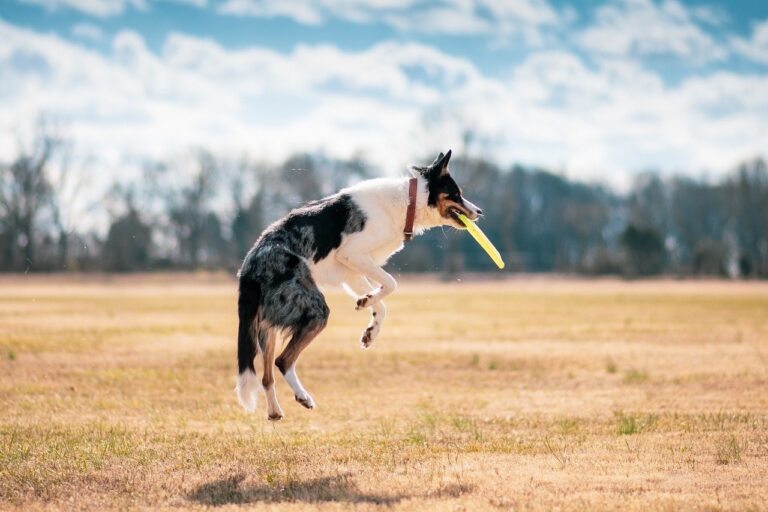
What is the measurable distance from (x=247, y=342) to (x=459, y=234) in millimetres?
73415

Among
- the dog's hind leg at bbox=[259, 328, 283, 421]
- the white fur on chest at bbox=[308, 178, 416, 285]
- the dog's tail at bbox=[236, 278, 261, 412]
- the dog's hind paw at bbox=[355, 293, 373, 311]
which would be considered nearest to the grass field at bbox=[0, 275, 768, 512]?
the dog's hind leg at bbox=[259, 328, 283, 421]

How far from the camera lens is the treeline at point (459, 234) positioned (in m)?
89.1

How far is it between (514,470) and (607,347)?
53.6 feet

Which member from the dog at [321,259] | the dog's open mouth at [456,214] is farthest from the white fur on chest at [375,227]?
the dog's open mouth at [456,214]

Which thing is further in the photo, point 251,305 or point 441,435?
point 441,435

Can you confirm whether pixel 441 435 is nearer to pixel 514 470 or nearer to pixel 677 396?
pixel 514 470

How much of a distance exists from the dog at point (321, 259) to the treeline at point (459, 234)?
52939 mm

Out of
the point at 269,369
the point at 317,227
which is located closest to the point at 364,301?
the point at 317,227

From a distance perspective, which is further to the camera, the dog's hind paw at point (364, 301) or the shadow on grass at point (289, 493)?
the dog's hind paw at point (364, 301)

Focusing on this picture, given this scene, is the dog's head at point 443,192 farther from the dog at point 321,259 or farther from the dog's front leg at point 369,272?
the dog's front leg at point 369,272

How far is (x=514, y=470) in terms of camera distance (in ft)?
29.8

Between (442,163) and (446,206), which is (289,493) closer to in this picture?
(446,206)

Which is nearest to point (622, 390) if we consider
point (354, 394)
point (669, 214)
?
point (354, 394)

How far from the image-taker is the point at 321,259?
10.3 m
